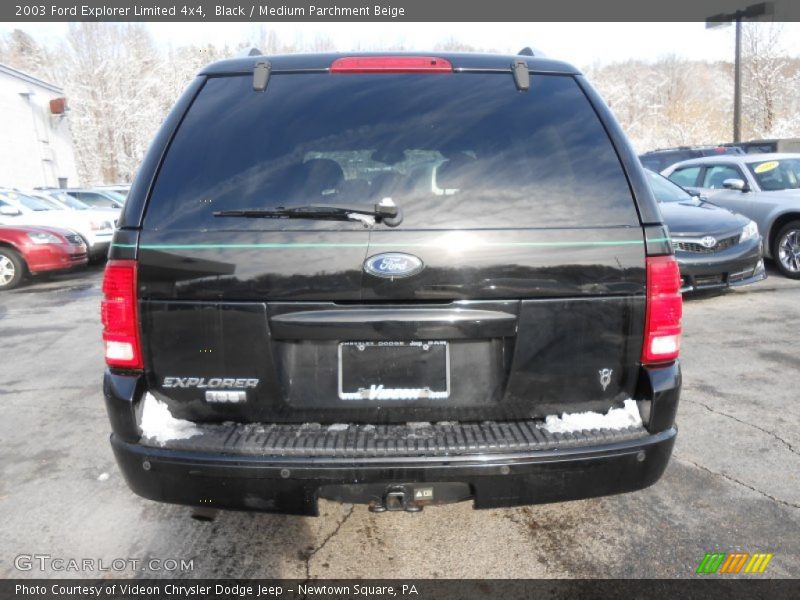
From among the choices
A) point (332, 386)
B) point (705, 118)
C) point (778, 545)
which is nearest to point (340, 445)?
point (332, 386)

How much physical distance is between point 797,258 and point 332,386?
886cm

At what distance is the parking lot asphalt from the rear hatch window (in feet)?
4.80

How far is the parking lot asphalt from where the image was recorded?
2.54m

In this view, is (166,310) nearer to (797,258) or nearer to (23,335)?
(23,335)

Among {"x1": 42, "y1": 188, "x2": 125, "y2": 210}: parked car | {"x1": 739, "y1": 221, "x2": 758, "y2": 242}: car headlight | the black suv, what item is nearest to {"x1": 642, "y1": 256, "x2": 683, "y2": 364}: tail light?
the black suv

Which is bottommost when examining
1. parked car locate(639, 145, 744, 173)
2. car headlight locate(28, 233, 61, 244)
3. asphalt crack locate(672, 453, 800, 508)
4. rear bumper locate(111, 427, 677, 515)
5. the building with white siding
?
asphalt crack locate(672, 453, 800, 508)

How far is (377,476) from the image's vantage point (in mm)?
2021

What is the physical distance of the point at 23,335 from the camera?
688cm

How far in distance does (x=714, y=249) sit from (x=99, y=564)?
688 centimetres

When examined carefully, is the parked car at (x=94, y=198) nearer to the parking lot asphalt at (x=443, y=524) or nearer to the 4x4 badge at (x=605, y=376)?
the parking lot asphalt at (x=443, y=524)

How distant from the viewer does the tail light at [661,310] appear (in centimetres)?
213

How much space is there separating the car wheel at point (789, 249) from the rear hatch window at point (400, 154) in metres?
7.96

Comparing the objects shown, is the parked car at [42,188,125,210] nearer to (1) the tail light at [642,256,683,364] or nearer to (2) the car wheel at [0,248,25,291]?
(2) the car wheel at [0,248,25,291]

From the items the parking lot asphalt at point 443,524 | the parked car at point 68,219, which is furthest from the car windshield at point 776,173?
the parked car at point 68,219
